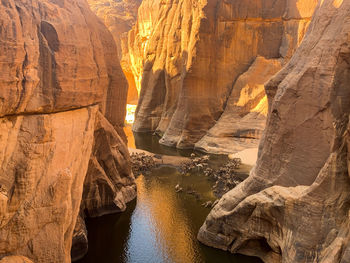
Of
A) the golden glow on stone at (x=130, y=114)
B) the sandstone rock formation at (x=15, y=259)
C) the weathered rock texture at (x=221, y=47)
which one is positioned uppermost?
the weathered rock texture at (x=221, y=47)

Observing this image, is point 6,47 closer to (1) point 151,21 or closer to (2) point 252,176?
(2) point 252,176

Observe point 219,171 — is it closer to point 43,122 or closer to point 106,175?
point 106,175

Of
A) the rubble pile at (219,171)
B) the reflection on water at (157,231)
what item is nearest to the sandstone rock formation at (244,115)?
the rubble pile at (219,171)

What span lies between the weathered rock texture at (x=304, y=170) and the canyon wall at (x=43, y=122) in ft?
13.9

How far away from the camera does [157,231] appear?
38.2 ft

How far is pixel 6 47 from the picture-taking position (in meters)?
7.25

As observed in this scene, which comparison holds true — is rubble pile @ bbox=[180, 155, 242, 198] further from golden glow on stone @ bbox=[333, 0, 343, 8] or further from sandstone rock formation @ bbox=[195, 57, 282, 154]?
golden glow on stone @ bbox=[333, 0, 343, 8]

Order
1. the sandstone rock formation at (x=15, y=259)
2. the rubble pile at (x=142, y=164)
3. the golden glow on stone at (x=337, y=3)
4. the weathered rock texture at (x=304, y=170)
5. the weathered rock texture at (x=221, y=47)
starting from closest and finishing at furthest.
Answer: the sandstone rock formation at (x=15, y=259), the weathered rock texture at (x=304, y=170), the golden glow on stone at (x=337, y=3), the rubble pile at (x=142, y=164), the weathered rock texture at (x=221, y=47)

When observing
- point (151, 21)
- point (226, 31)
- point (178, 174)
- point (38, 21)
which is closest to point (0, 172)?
point (38, 21)

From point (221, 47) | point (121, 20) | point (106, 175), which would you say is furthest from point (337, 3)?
point (121, 20)

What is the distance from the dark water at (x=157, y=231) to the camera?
1022cm

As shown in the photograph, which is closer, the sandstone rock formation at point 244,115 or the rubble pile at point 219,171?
the rubble pile at point 219,171

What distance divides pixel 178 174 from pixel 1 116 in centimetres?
1097

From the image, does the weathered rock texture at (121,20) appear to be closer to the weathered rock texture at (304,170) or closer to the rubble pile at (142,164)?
the rubble pile at (142,164)
